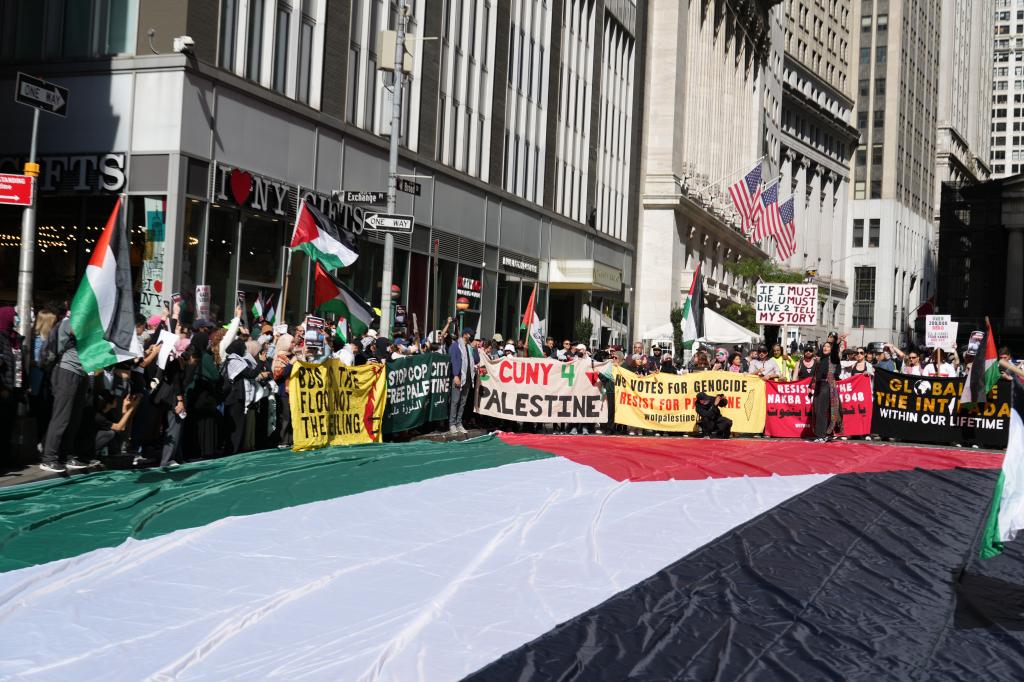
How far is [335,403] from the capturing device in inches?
679

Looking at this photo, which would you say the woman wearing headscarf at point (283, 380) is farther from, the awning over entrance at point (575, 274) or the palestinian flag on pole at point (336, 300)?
the awning over entrance at point (575, 274)

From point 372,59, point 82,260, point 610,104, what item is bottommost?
point 82,260

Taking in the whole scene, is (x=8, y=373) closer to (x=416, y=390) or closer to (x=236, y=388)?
(x=236, y=388)

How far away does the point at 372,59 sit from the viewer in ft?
96.0

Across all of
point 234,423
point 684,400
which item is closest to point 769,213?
point 684,400

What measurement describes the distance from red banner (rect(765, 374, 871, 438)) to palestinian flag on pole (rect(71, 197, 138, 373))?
1514cm

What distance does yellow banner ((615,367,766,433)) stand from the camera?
2375 cm

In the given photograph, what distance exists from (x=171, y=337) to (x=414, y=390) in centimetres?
641

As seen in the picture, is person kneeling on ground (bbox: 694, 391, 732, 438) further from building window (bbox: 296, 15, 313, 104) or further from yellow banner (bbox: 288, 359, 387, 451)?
building window (bbox: 296, 15, 313, 104)

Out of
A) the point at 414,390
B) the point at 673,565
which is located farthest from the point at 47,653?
the point at 414,390

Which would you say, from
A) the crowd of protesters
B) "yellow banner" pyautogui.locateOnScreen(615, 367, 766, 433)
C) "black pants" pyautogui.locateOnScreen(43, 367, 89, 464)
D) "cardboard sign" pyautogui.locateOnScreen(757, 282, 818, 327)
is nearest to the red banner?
"yellow banner" pyautogui.locateOnScreen(615, 367, 766, 433)

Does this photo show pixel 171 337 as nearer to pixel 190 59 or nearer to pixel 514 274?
pixel 190 59

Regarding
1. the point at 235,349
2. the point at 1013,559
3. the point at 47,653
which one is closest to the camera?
the point at 47,653

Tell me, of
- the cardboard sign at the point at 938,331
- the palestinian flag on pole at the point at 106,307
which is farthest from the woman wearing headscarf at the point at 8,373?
the cardboard sign at the point at 938,331
